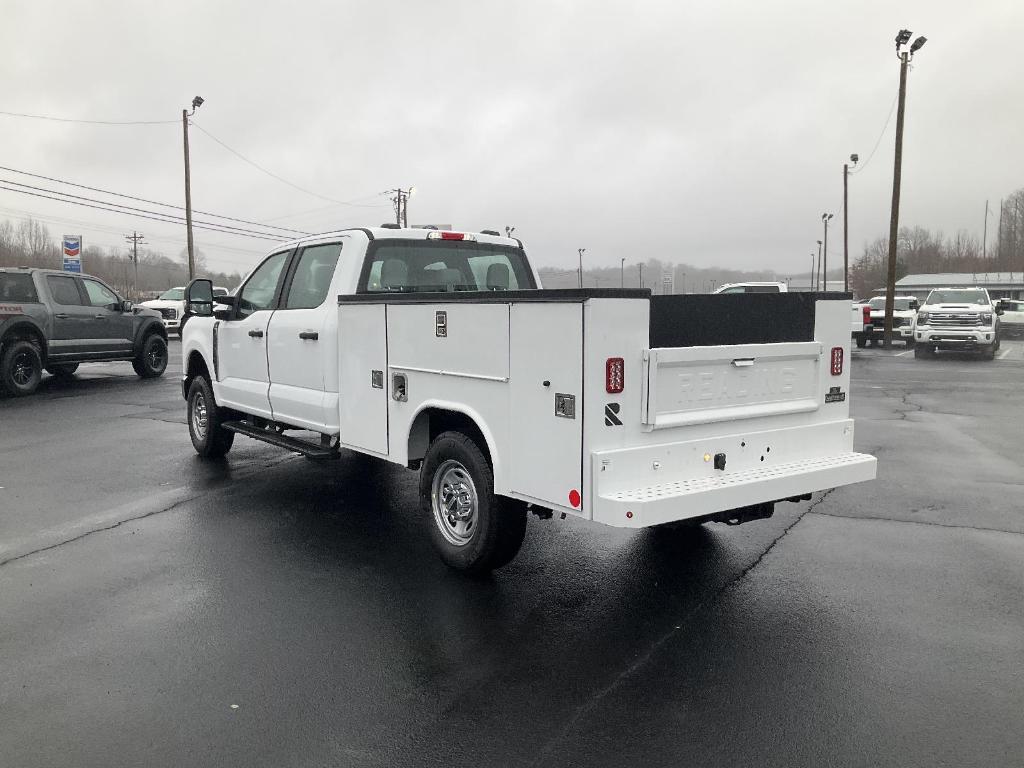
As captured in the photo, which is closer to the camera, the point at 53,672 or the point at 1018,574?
the point at 53,672

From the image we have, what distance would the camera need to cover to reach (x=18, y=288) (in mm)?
15633

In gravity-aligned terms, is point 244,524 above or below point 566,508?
below

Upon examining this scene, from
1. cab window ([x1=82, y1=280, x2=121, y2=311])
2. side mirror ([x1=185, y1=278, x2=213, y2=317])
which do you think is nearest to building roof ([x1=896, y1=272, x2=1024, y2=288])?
cab window ([x1=82, y1=280, x2=121, y2=311])

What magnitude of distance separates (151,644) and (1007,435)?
10.4 m

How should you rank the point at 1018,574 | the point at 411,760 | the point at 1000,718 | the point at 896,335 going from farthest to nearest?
the point at 896,335, the point at 1018,574, the point at 1000,718, the point at 411,760

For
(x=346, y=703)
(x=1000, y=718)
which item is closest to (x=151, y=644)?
(x=346, y=703)

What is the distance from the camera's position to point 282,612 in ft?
15.5

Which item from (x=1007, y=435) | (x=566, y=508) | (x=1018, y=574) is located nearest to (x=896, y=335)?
(x=1007, y=435)

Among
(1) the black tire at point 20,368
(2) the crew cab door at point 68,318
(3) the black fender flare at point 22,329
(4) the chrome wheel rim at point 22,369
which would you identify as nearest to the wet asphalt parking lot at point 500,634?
(1) the black tire at point 20,368

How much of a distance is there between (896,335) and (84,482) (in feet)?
101

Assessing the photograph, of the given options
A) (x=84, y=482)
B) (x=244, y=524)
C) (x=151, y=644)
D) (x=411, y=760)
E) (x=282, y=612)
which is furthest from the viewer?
(x=84, y=482)

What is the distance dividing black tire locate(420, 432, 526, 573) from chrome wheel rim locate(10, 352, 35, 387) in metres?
12.7

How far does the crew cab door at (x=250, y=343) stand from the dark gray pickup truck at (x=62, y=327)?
8817 millimetres

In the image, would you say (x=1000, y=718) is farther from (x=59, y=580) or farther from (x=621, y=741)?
(x=59, y=580)
